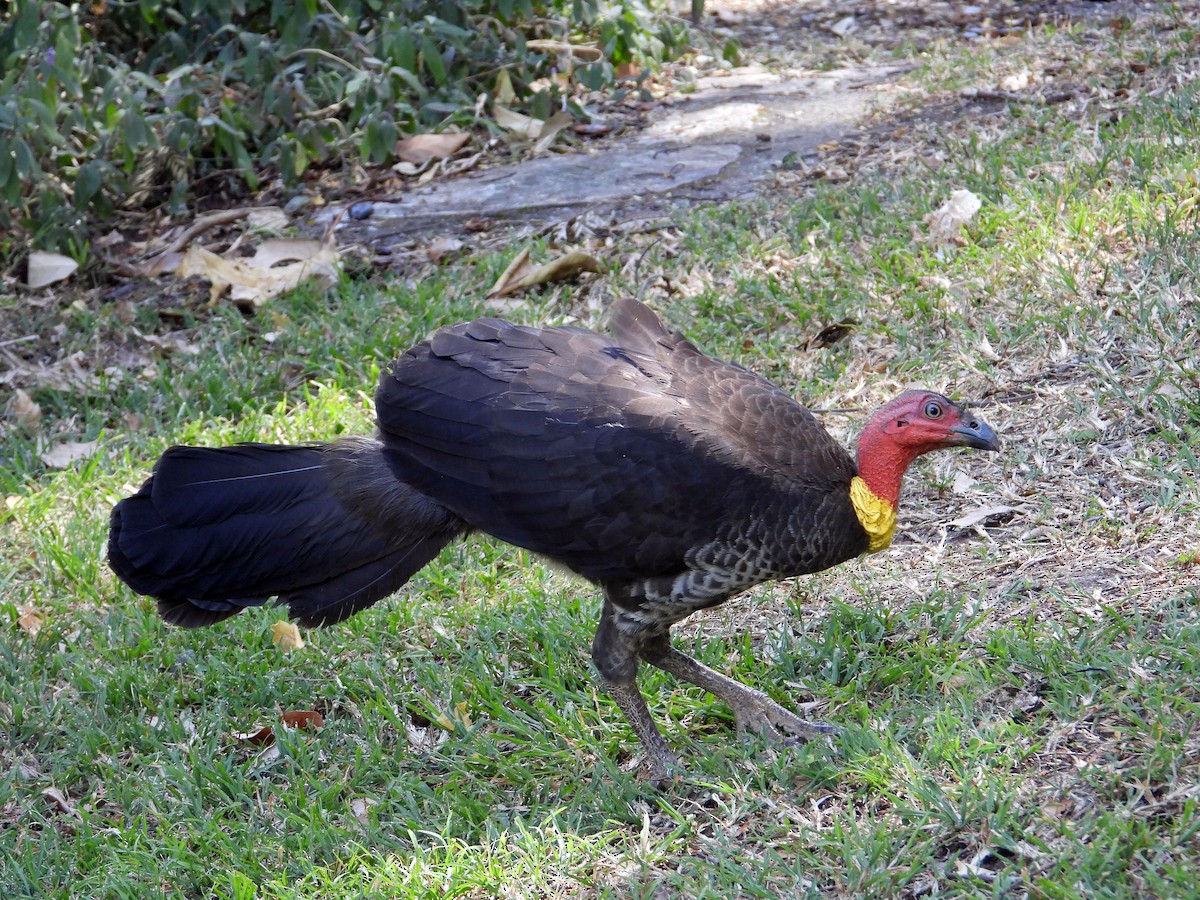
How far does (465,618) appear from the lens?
4344 mm

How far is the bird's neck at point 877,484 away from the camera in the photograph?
3.58 metres

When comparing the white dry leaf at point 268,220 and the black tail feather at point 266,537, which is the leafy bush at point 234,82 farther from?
the black tail feather at point 266,537

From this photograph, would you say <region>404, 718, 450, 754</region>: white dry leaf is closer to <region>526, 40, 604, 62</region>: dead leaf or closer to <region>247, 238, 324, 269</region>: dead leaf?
<region>247, 238, 324, 269</region>: dead leaf

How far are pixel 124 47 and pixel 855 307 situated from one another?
498cm

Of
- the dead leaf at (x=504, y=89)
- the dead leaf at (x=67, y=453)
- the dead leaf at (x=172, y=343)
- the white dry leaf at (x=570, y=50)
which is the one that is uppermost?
the white dry leaf at (x=570, y=50)

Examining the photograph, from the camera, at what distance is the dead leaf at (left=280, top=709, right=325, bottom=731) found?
3961 millimetres

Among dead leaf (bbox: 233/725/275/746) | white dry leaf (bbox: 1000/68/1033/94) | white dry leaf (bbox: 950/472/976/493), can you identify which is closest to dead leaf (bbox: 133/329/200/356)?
dead leaf (bbox: 233/725/275/746)

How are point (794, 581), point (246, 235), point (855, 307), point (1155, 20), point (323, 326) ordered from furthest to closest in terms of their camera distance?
1. point (1155, 20)
2. point (246, 235)
3. point (323, 326)
4. point (855, 307)
5. point (794, 581)

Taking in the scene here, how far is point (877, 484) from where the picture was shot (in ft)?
11.8

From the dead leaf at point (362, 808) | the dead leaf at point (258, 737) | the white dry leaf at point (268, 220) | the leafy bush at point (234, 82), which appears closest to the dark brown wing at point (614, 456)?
the dead leaf at point (362, 808)

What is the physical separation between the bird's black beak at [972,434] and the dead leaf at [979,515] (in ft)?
2.32

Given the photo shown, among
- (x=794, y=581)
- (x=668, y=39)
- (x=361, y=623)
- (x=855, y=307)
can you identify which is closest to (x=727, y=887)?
(x=794, y=581)

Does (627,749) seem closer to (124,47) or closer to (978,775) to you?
(978,775)

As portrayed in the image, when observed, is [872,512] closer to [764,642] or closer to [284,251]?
[764,642]
